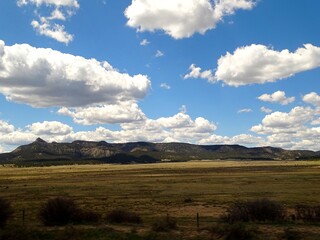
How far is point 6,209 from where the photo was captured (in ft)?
89.5

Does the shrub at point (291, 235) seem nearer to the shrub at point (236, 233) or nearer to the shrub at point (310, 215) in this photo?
the shrub at point (236, 233)

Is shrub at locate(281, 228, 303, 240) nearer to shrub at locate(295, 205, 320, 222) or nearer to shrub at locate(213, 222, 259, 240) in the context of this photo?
shrub at locate(213, 222, 259, 240)

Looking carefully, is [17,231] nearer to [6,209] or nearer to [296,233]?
[6,209]

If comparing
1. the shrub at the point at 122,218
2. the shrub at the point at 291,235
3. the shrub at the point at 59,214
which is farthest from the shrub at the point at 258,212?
the shrub at the point at 59,214

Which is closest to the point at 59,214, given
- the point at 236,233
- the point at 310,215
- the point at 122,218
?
the point at 122,218

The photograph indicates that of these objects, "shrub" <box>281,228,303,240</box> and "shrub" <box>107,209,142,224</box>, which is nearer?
"shrub" <box>281,228,303,240</box>

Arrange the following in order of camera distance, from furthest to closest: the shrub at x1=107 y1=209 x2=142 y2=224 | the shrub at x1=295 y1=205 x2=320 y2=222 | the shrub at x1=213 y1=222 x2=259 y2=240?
the shrub at x1=295 y1=205 x2=320 y2=222 → the shrub at x1=107 y1=209 x2=142 y2=224 → the shrub at x1=213 y1=222 x2=259 y2=240

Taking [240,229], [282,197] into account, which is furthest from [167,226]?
[282,197]

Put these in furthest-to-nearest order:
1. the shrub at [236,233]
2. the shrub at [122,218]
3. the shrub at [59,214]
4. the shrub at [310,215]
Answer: the shrub at [310,215] → the shrub at [122,218] → the shrub at [59,214] → the shrub at [236,233]

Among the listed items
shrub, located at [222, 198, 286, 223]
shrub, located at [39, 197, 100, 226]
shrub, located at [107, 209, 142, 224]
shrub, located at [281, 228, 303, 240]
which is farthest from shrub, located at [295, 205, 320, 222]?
shrub, located at [39, 197, 100, 226]

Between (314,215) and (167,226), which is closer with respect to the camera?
(167,226)

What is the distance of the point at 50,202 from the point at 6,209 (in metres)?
2.96

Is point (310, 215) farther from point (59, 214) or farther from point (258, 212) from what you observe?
point (59, 214)

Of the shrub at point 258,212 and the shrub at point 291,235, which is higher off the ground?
the shrub at point 258,212
